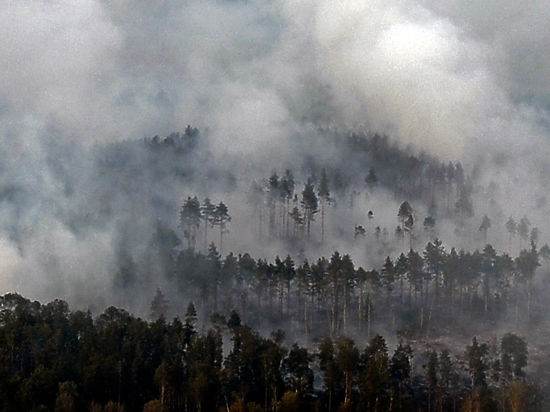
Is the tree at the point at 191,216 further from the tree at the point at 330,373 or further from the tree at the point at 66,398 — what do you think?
the tree at the point at 66,398

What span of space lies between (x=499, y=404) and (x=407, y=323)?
1475 inches

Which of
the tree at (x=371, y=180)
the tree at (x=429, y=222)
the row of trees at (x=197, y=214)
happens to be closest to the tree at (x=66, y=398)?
the row of trees at (x=197, y=214)

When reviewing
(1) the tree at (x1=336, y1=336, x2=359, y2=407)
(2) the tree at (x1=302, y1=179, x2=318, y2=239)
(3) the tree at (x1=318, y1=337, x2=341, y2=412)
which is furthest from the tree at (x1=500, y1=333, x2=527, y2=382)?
(2) the tree at (x1=302, y1=179, x2=318, y2=239)

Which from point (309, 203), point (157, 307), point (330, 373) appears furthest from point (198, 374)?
point (309, 203)

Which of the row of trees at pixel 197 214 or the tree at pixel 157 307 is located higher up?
the row of trees at pixel 197 214

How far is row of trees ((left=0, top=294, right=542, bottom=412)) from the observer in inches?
2859

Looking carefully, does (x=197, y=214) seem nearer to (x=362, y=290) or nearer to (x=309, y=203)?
(x=309, y=203)

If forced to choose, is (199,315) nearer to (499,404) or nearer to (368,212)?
(499,404)

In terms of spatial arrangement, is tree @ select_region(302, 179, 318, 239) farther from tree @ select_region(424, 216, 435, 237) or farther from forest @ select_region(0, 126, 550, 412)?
tree @ select_region(424, 216, 435, 237)

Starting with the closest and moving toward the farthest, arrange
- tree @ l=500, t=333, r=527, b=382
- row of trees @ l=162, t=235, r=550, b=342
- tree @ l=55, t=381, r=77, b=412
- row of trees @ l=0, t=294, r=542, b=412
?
1. tree @ l=55, t=381, r=77, b=412
2. row of trees @ l=0, t=294, r=542, b=412
3. tree @ l=500, t=333, r=527, b=382
4. row of trees @ l=162, t=235, r=550, b=342

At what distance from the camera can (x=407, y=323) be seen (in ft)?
392

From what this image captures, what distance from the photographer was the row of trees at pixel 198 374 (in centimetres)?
7262

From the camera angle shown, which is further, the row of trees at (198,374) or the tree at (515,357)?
the tree at (515,357)

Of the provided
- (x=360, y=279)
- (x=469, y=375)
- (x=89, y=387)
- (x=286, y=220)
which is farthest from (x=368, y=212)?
(x=89, y=387)
